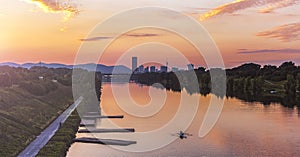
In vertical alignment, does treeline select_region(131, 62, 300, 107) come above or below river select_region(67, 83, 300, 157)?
above

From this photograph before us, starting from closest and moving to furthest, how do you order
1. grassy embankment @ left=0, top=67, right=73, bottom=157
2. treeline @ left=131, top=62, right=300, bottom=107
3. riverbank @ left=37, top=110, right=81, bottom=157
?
1. riverbank @ left=37, top=110, right=81, bottom=157
2. grassy embankment @ left=0, top=67, right=73, bottom=157
3. treeline @ left=131, top=62, right=300, bottom=107

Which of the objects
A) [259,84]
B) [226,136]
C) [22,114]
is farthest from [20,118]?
[259,84]

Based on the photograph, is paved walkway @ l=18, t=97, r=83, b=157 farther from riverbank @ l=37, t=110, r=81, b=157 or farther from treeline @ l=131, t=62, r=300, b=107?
treeline @ l=131, t=62, r=300, b=107

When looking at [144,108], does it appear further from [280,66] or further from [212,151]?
[280,66]

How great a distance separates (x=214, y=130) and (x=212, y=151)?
9227 millimetres

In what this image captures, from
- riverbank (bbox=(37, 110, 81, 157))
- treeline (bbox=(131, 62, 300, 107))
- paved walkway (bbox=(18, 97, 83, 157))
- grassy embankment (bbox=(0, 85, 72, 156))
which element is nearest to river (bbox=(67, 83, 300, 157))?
riverbank (bbox=(37, 110, 81, 157))

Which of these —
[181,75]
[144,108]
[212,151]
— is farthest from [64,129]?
[181,75]

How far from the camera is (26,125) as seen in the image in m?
33.6

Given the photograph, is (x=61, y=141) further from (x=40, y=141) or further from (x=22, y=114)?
(x=22, y=114)

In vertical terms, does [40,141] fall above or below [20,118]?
below

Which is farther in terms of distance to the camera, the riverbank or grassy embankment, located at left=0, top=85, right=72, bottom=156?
grassy embankment, located at left=0, top=85, right=72, bottom=156

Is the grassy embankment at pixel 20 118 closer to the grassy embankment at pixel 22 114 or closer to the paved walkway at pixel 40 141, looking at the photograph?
the grassy embankment at pixel 22 114

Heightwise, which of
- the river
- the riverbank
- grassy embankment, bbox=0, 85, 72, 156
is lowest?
the river

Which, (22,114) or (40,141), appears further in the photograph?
(22,114)
